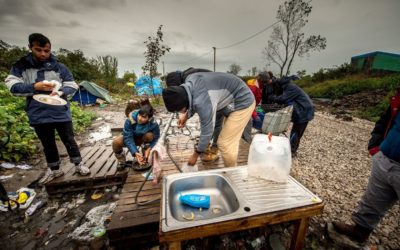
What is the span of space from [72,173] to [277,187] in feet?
10.5

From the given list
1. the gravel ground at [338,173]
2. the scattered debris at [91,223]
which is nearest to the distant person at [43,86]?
the scattered debris at [91,223]

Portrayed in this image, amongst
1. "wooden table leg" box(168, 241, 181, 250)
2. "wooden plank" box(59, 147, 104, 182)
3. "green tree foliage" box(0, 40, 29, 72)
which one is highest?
"green tree foliage" box(0, 40, 29, 72)

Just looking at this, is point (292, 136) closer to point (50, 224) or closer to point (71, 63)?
point (50, 224)

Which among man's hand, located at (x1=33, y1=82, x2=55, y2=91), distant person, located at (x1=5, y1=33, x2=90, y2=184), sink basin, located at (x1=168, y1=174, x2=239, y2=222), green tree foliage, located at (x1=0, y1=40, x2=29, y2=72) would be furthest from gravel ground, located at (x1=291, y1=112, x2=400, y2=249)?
green tree foliage, located at (x1=0, y1=40, x2=29, y2=72)

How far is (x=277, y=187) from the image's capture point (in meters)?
1.46

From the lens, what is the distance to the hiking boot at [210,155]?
303 centimetres

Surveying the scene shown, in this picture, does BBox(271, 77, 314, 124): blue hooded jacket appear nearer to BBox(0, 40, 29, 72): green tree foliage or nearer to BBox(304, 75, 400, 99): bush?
BBox(304, 75, 400, 99): bush

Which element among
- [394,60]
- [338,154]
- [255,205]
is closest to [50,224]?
[255,205]

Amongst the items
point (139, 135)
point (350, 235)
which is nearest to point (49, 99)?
point (139, 135)

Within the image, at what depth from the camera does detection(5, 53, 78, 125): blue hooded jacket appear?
2.24 meters

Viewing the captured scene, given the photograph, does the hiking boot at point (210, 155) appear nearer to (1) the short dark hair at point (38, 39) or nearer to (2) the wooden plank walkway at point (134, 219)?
(2) the wooden plank walkway at point (134, 219)

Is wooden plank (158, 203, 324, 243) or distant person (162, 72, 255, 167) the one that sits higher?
distant person (162, 72, 255, 167)

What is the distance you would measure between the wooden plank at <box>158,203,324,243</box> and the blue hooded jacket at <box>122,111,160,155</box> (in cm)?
188

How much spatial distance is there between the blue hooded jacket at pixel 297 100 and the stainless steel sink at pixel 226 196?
270 cm
